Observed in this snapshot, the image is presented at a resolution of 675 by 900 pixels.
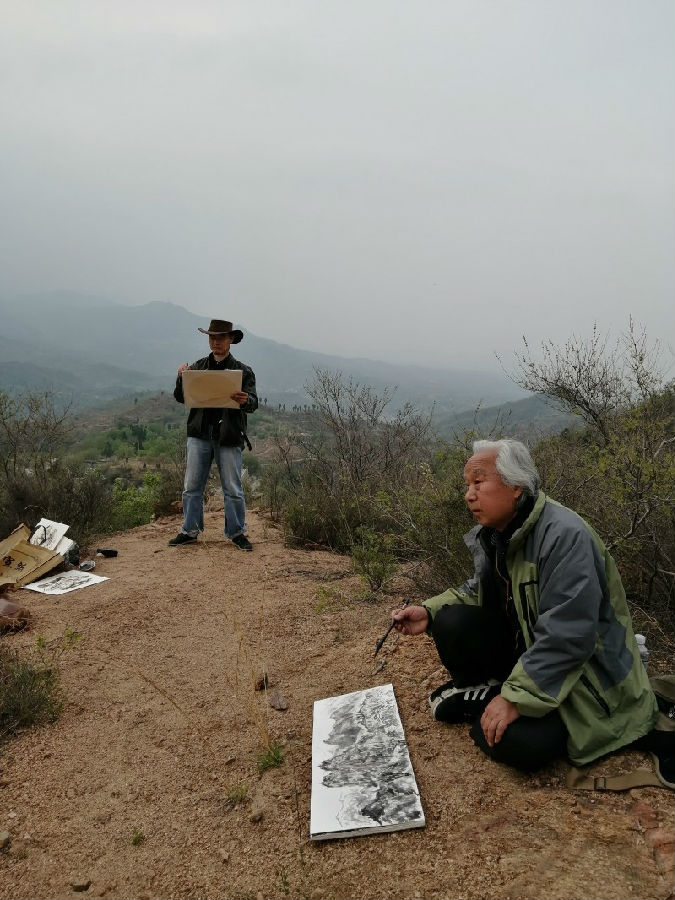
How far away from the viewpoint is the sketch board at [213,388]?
536 centimetres

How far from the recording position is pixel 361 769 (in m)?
2.30

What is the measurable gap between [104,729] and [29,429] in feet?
19.0

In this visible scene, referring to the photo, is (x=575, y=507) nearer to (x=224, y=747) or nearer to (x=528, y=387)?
(x=224, y=747)

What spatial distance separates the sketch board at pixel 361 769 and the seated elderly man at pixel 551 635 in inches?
13.7

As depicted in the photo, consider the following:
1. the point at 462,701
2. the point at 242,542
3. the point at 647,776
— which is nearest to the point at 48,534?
the point at 242,542

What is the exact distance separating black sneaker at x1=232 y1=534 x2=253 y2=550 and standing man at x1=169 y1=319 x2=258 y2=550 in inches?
8.5

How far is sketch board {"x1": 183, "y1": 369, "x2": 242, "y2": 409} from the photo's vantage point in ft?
17.6

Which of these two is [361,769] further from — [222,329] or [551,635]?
[222,329]

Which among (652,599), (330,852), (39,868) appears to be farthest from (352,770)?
(652,599)

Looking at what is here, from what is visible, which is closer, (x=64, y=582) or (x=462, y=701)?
(x=462, y=701)

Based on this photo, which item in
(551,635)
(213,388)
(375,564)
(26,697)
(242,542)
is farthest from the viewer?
(242,542)

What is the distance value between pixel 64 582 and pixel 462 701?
3793 mm

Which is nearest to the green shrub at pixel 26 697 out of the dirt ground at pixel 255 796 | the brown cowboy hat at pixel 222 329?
the dirt ground at pixel 255 796

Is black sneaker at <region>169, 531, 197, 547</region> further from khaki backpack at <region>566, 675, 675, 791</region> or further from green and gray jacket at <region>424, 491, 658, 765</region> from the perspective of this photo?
khaki backpack at <region>566, 675, 675, 791</region>
